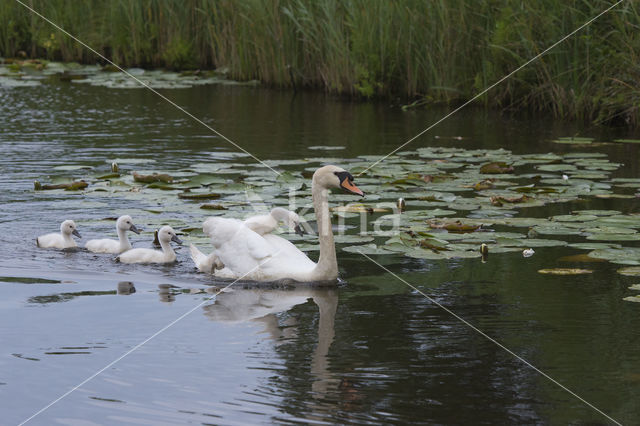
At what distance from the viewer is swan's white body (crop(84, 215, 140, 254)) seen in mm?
6895

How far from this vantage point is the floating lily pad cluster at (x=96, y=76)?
1706 cm

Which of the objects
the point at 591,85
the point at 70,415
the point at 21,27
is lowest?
the point at 70,415

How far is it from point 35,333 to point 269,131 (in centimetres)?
728

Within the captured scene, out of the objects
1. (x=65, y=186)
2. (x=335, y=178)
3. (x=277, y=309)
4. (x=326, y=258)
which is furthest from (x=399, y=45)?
(x=277, y=309)

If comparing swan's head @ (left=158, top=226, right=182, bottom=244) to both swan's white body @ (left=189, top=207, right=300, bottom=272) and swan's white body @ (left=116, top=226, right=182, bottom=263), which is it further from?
swan's white body @ (left=189, top=207, right=300, bottom=272)

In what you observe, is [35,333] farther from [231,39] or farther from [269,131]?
[231,39]

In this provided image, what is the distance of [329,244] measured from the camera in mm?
6125

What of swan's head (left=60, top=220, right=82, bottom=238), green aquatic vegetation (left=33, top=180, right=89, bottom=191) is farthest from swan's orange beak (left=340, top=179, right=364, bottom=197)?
green aquatic vegetation (left=33, top=180, right=89, bottom=191)

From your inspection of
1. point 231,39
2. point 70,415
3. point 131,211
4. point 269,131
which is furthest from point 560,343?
point 231,39

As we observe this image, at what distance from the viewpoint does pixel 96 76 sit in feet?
60.0

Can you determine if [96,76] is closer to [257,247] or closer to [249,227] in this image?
[249,227]

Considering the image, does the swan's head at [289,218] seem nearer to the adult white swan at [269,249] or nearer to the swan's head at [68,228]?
the adult white swan at [269,249]

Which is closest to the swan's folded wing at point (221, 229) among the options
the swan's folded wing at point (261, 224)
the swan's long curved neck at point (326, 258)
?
the swan's folded wing at point (261, 224)

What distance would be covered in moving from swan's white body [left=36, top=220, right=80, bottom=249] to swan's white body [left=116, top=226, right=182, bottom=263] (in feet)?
1.52
